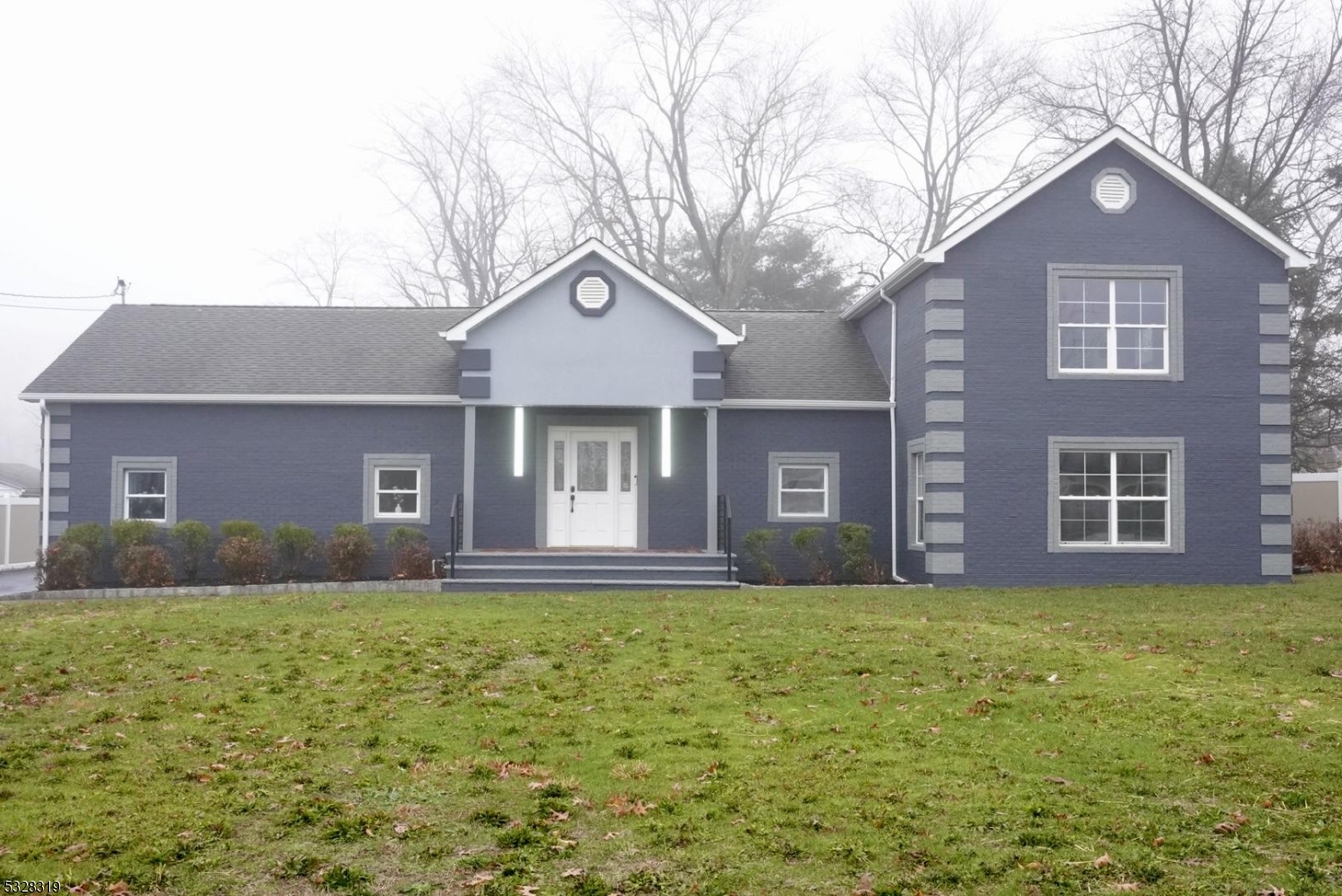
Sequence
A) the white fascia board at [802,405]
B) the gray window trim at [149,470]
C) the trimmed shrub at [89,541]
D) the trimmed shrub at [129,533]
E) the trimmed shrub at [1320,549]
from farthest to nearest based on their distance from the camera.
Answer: the trimmed shrub at [1320,549] → the white fascia board at [802,405] → the gray window trim at [149,470] → the trimmed shrub at [129,533] → the trimmed shrub at [89,541]

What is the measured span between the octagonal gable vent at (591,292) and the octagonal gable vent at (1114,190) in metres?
8.11

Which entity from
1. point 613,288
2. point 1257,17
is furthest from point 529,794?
point 1257,17

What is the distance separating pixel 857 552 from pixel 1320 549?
29.7 feet

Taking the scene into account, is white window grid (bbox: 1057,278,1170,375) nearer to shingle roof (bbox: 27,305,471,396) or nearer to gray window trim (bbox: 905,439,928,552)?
gray window trim (bbox: 905,439,928,552)

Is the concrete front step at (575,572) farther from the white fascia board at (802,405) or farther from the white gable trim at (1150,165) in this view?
the white gable trim at (1150,165)

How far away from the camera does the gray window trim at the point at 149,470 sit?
71.2 feet

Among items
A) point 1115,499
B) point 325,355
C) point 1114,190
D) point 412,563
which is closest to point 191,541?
point 412,563

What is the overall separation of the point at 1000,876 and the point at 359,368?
18757 millimetres

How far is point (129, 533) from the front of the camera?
20.8 meters

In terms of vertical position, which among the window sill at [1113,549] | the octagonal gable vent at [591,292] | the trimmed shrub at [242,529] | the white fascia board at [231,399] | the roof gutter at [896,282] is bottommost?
the window sill at [1113,549]

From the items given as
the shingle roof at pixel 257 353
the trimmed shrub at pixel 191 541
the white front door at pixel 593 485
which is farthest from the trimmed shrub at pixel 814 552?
the trimmed shrub at pixel 191 541

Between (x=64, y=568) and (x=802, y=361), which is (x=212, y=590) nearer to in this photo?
(x=64, y=568)

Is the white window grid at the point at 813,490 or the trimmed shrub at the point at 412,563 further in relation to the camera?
the white window grid at the point at 813,490

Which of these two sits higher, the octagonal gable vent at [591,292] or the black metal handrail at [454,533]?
the octagonal gable vent at [591,292]
